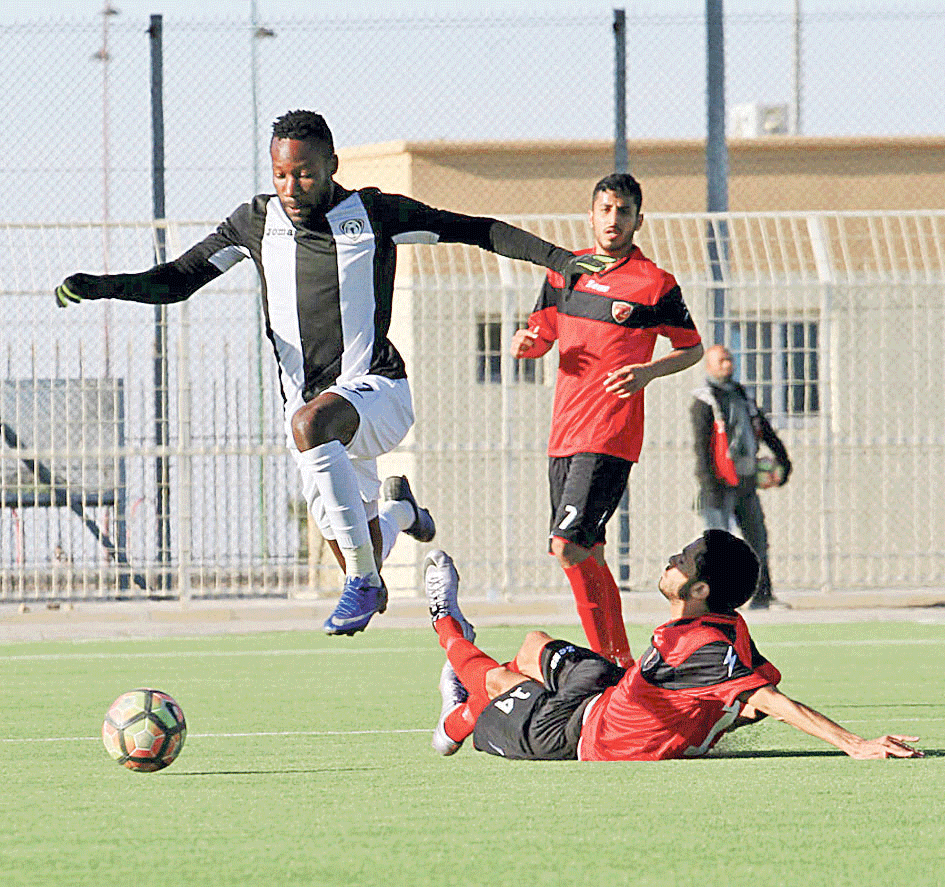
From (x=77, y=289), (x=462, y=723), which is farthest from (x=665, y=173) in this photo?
(x=462, y=723)

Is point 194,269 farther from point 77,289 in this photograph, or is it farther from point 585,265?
point 585,265

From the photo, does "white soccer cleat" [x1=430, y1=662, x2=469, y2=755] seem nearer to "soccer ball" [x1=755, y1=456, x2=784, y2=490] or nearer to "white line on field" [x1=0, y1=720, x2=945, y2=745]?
"white line on field" [x1=0, y1=720, x2=945, y2=745]

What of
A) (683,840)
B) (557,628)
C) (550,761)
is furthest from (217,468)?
(683,840)

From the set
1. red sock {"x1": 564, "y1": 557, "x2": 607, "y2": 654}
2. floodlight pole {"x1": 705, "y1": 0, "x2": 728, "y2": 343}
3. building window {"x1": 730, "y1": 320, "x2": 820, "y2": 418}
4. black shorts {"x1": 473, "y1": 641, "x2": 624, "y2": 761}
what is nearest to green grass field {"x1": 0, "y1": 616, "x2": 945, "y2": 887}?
black shorts {"x1": 473, "y1": 641, "x2": 624, "y2": 761}

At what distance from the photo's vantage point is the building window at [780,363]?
1545 cm

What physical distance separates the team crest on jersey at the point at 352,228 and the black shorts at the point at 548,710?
187 centimetres

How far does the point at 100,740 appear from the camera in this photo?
697 cm

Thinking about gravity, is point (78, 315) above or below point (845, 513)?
above

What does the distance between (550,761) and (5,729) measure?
2532mm

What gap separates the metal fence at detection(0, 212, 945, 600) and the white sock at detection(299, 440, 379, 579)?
24.0 ft

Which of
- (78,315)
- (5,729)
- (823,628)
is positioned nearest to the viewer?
(5,729)

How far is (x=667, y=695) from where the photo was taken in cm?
596

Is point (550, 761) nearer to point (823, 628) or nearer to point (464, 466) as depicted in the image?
point (823, 628)

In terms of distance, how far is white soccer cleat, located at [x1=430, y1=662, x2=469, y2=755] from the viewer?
6324 mm
